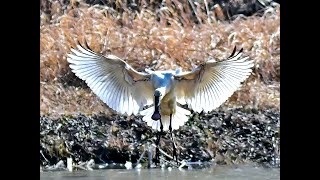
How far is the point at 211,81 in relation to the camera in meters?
6.22

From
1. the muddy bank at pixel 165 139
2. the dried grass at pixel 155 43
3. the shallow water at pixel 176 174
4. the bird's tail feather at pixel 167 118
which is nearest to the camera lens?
the shallow water at pixel 176 174

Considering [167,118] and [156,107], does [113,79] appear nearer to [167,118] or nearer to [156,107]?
[156,107]

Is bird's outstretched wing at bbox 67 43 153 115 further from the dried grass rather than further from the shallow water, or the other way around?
the dried grass

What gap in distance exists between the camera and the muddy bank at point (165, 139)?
278 inches

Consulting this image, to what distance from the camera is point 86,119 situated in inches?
292

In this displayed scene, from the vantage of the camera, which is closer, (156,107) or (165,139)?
(156,107)

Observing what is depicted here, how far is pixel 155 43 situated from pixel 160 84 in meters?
2.26

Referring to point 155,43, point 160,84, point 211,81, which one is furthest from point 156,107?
point 155,43

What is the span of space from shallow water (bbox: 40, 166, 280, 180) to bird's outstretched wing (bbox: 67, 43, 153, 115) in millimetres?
523

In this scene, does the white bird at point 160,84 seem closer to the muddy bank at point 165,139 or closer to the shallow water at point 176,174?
the shallow water at point 176,174

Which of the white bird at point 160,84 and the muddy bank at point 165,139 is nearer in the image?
the white bird at point 160,84

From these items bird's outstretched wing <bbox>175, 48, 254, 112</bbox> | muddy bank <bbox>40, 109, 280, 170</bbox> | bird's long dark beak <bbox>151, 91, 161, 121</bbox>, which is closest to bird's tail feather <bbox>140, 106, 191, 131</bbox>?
bird's outstretched wing <bbox>175, 48, 254, 112</bbox>

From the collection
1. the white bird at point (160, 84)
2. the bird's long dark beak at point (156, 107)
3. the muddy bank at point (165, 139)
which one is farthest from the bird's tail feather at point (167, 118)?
the muddy bank at point (165, 139)

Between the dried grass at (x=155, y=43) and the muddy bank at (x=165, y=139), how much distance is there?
270 millimetres
